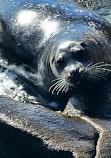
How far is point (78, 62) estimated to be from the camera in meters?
6.81

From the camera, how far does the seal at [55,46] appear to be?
6992 millimetres

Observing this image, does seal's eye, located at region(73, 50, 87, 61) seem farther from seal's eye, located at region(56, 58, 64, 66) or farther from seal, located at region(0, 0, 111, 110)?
seal's eye, located at region(56, 58, 64, 66)

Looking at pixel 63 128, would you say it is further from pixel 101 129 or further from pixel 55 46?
pixel 55 46

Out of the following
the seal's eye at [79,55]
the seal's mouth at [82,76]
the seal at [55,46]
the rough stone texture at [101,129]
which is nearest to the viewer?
the rough stone texture at [101,129]

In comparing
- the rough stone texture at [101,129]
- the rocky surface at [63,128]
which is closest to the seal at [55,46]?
the rough stone texture at [101,129]

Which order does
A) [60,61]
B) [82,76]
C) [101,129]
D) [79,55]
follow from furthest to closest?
[60,61] < [79,55] < [82,76] < [101,129]

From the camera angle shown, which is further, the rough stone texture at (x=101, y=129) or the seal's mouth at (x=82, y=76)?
the seal's mouth at (x=82, y=76)

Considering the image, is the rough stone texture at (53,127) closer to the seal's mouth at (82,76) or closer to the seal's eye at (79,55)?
the seal's mouth at (82,76)

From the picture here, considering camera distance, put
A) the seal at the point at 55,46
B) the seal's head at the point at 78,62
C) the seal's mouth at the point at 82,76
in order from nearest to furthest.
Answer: the seal's mouth at the point at 82,76
the seal's head at the point at 78,62
the seal at the point at 55,46

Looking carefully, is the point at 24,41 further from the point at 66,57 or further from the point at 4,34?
the point at 66,57

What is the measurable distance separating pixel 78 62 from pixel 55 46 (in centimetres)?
90

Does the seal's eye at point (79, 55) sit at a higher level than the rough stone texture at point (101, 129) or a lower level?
higher

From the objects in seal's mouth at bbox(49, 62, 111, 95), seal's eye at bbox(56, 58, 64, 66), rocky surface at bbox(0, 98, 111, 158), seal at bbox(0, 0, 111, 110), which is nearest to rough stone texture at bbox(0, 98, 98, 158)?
rocky surface at bbox(0, 98, 111, 158)

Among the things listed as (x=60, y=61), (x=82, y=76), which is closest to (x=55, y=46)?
(x=60, y=61)
